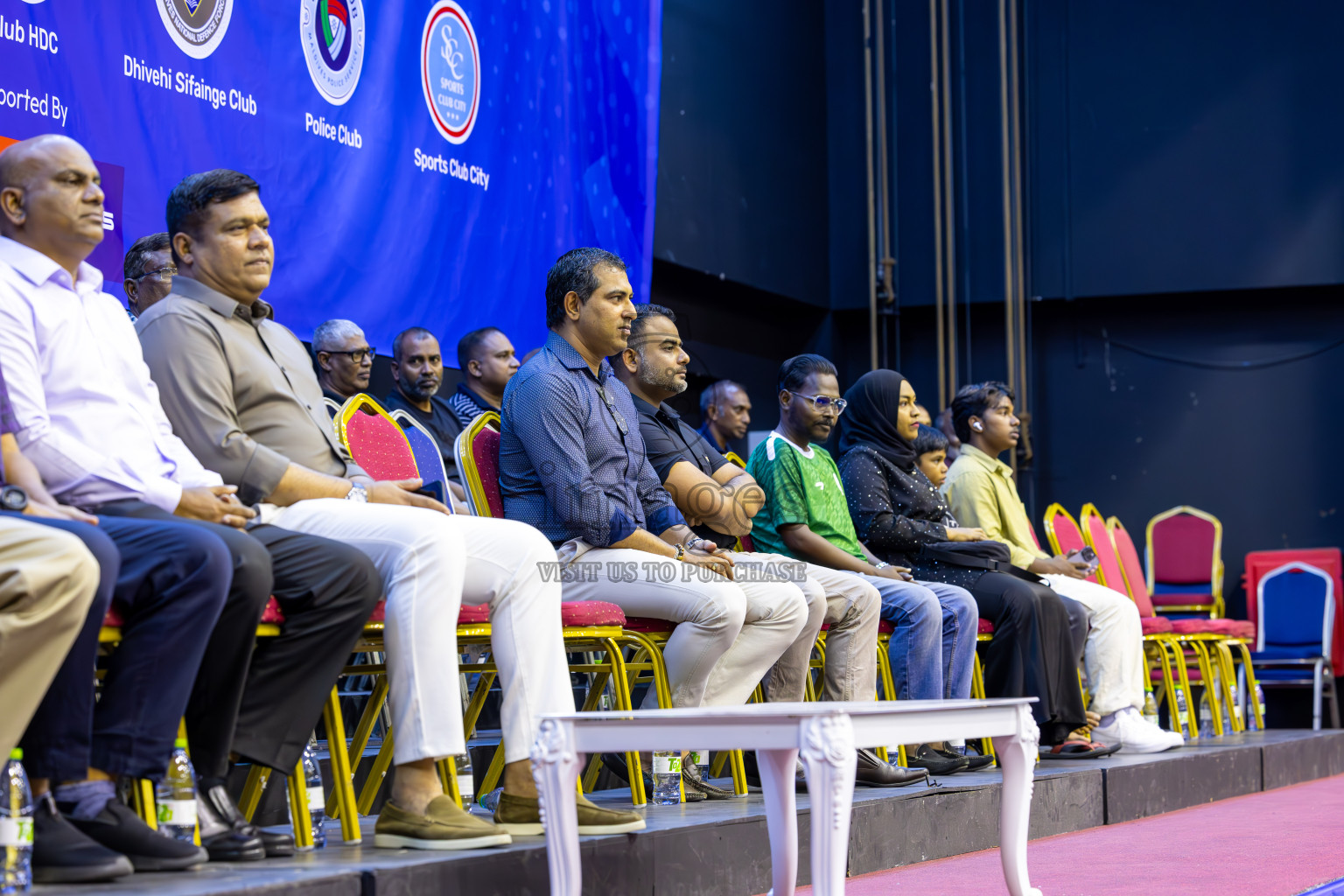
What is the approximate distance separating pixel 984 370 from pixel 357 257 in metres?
5.37

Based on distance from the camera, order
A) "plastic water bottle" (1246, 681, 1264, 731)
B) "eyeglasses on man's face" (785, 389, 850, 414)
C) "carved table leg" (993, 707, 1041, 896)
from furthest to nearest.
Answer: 1. "plastic water bottle" (1246, 681, 1264, 731)
2. "eyeglasses on man's face" (785, 389, 850, 414)
3. "carved table leg" (993, 707, 1041, 896)

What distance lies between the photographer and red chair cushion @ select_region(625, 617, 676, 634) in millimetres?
3059

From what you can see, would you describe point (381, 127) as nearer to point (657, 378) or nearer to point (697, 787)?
point (657, 378)

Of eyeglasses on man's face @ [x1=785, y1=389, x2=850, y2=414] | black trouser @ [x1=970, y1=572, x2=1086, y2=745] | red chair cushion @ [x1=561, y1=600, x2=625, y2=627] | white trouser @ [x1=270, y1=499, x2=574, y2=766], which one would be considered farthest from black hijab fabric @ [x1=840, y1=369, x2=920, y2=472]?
white trouser @ [x1=270, y1=499, x2=574, y2=766]

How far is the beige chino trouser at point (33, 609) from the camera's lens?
171 cm

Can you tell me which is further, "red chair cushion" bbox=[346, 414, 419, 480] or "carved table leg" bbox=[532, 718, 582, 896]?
"red chair cushion" bbox=[346, 414, 419, 480]

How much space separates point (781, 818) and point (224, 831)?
2.96 feet

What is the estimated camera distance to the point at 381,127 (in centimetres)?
466

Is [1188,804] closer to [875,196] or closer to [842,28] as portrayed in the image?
[875,196]

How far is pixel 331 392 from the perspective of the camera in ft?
13.9

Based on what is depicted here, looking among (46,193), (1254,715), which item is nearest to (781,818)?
(46,193)

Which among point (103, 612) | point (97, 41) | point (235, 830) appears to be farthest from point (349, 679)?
point (103, 612)

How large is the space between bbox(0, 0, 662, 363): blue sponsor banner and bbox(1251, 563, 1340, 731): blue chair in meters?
4.33

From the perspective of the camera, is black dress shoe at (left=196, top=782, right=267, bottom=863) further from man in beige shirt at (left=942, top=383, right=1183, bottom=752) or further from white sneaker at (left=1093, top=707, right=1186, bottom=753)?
white sneaker at (left=1093, top=707, right=1186, bottom=753)
